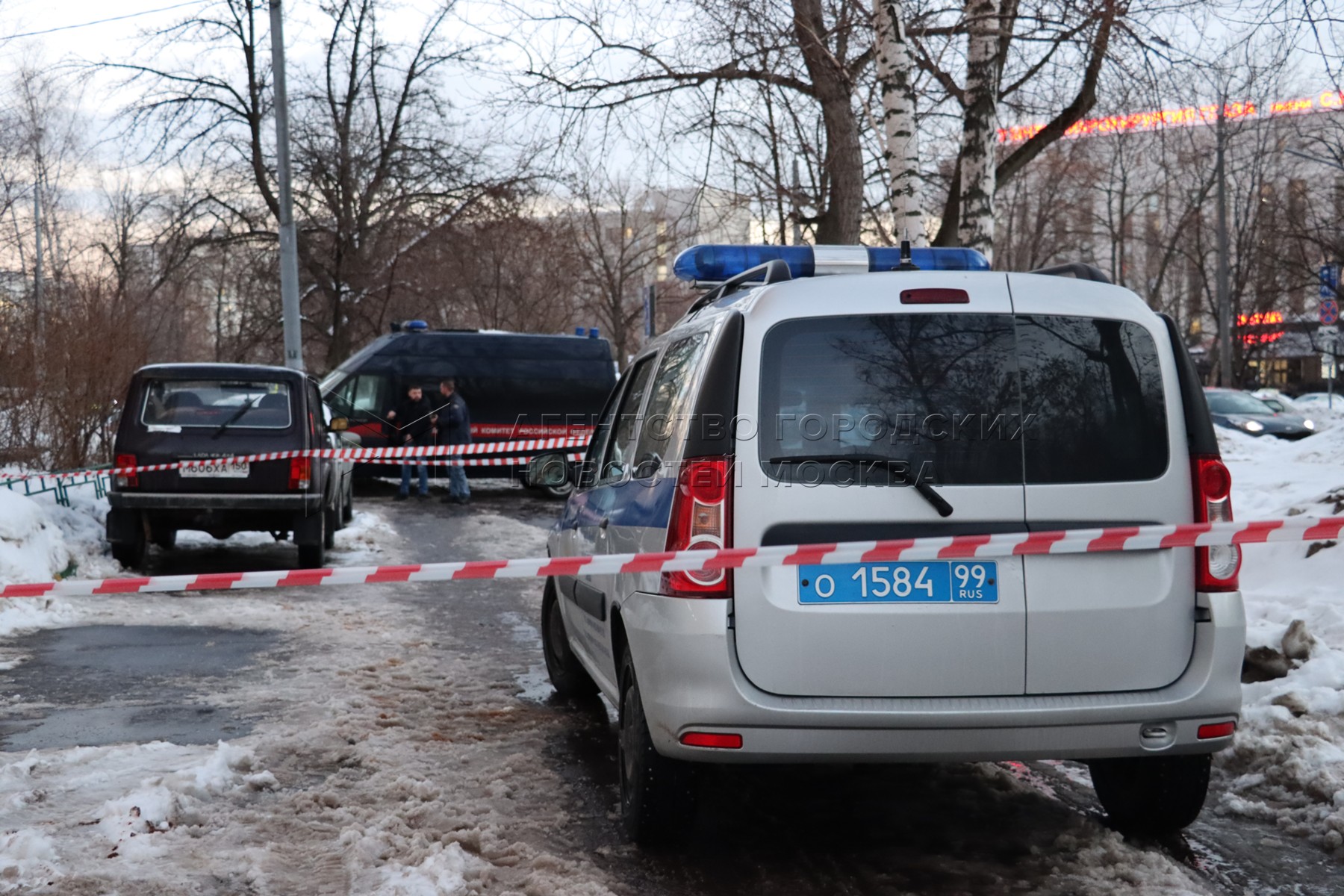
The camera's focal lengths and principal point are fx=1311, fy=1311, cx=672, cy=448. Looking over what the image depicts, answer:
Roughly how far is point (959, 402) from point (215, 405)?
854 cm

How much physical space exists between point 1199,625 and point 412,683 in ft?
13.7

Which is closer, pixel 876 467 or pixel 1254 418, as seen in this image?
pixel 876 467

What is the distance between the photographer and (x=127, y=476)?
34.7 feet

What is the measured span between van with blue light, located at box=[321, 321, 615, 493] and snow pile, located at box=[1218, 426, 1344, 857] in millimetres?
13309

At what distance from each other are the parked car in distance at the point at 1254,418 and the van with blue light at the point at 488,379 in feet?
42.8

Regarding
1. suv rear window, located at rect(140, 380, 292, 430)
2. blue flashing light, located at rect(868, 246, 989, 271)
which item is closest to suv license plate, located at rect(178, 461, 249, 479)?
suv rear window, located at rect(140, 380, 292, 430)

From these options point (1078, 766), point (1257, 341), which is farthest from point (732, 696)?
point (1257, 341)

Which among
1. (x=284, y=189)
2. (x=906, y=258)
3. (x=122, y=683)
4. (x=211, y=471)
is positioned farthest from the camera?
(x=284, y=189)

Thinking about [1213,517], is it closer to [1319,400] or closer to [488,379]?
[488,379]

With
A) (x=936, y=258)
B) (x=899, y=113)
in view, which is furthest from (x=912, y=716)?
(x=899, y=113)

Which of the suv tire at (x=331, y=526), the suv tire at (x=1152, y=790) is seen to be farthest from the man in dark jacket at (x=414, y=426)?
the suv tire at (x=1152, y=790)

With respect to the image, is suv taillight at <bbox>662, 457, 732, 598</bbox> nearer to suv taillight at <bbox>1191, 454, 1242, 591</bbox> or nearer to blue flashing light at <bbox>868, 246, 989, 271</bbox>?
suv taillight at <bbox>1191, 454, 1242, 591</bbox>

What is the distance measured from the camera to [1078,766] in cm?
548

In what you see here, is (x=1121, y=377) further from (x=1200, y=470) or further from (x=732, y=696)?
(x=732, y=696)
